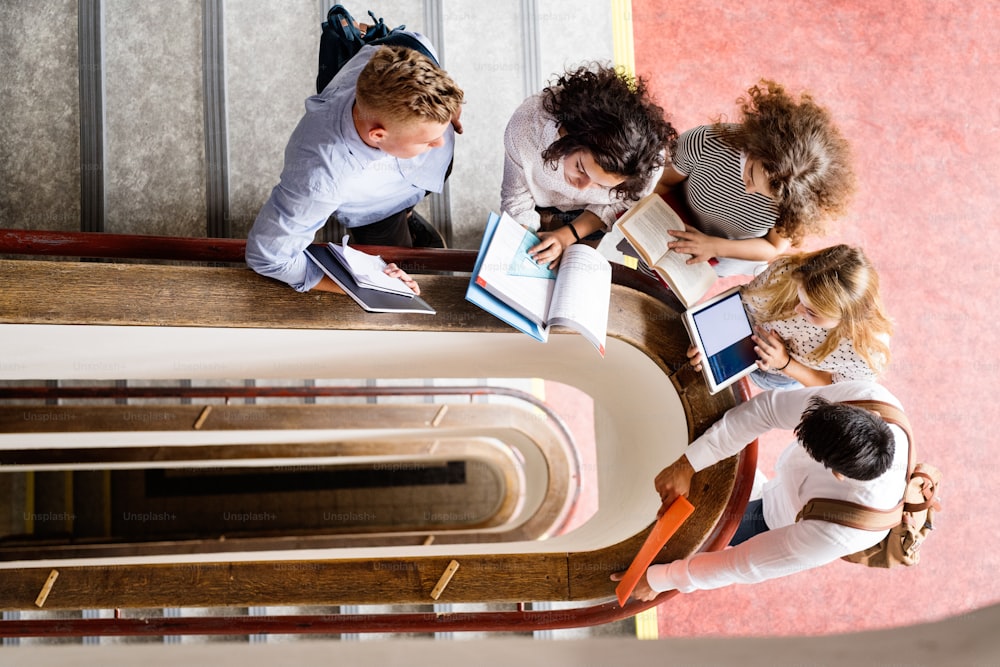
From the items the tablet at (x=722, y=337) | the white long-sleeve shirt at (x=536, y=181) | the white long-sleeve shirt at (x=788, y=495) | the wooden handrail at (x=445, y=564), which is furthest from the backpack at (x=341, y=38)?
the white long-sleeve shirt at (x=788, y=495)

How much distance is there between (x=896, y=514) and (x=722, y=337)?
0.83 m

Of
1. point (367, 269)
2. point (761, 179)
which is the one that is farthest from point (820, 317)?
point (367, 269)

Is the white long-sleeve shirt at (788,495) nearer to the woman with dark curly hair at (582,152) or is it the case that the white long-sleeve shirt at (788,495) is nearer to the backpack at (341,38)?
the woman with dark curly hair at (582,152)

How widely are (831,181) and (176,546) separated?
4814 mm

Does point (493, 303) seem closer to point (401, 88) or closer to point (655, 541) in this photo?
point (401, 88)

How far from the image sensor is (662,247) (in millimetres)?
2475

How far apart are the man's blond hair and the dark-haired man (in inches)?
60.9

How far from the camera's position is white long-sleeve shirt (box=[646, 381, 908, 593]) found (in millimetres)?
2182

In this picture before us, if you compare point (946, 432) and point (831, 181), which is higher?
point (831, 181)

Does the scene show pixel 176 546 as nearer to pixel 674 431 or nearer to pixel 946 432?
pixel 674 431

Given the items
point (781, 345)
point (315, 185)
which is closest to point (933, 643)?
point (315, 185)

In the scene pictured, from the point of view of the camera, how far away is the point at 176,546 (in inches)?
189

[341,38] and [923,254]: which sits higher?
[341,38]

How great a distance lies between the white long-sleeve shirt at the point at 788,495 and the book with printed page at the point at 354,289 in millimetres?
1259
